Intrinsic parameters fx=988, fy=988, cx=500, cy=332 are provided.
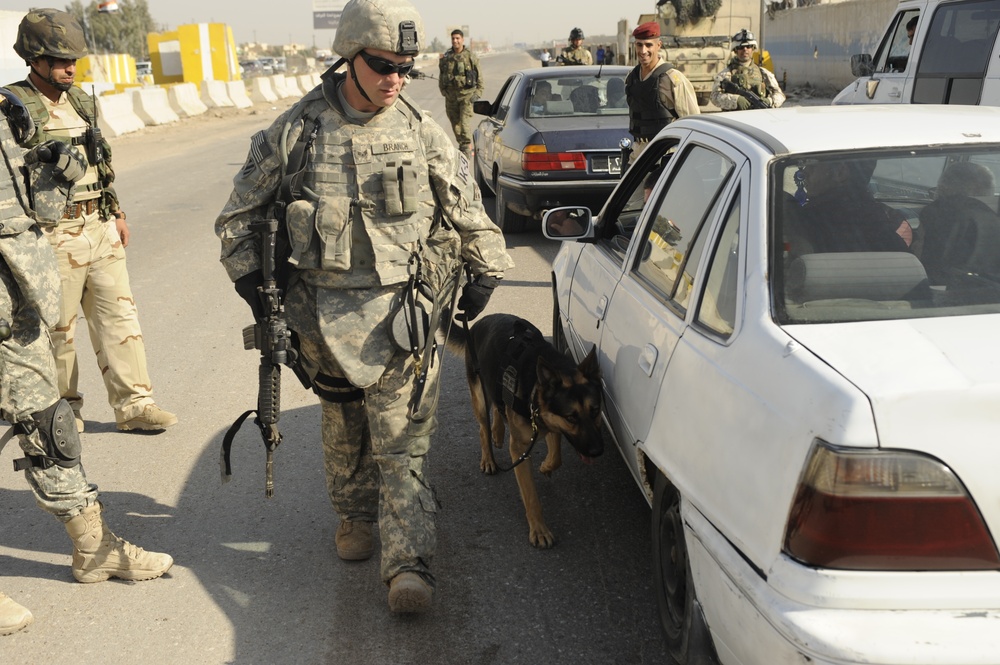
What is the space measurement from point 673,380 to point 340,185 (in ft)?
4.25

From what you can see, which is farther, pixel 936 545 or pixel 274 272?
pixel 274 272

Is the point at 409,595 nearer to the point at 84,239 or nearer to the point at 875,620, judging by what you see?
the point at 875,620

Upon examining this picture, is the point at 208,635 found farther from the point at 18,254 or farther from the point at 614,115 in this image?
the point at 614,115

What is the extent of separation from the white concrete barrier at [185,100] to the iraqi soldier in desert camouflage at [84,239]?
25.9 metres

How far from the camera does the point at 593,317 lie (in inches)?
157

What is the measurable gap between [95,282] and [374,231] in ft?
7.80

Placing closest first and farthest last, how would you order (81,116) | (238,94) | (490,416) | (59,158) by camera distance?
(59,158) → (490,416) → (81,116) → (238,94)

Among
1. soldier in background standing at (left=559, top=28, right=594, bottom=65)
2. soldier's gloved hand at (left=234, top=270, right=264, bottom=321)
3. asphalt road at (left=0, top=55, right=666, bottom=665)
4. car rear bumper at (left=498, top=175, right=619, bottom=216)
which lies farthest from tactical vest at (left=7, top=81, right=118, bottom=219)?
soldier in background standing at (left=559, top=28, right=594, bottom=65)

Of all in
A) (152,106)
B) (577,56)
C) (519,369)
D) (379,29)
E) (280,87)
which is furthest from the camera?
(280,87)

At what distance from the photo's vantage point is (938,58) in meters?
9.37

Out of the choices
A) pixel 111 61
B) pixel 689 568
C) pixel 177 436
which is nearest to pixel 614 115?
pixel 177 436

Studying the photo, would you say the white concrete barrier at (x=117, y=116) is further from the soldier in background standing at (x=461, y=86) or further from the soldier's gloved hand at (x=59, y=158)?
the soldier's gloved hand at (x=59, y=158)

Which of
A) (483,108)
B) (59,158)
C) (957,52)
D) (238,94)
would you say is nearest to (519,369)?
(59,158)

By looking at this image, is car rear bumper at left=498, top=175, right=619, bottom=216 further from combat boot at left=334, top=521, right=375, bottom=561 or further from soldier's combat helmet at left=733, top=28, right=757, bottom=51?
combat boot at left=334, top=521, right=375, bottom=561
